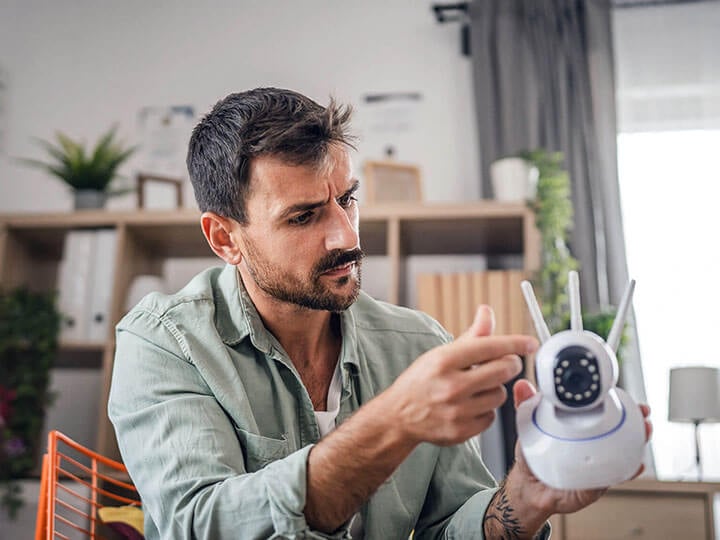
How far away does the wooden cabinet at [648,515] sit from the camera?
1981mm

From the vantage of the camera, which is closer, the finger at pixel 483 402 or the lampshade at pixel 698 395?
the finger at pixel 483 402

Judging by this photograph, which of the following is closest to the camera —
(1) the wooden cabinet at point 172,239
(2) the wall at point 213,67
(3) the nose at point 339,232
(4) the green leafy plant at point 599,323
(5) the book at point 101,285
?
(3) the nose at point 339,232

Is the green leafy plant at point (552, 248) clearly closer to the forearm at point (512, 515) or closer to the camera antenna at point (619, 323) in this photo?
the forearm at point (512, 515)

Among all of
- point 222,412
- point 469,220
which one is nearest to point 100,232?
point 469,220

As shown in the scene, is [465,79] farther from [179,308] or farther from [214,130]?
[179,308]

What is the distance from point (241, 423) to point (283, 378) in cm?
13

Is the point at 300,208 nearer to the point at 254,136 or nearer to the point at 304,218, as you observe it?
the point at 304,218

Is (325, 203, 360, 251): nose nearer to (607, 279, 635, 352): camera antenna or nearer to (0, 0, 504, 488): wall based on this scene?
(607, 279, 635, 352): camera antenna

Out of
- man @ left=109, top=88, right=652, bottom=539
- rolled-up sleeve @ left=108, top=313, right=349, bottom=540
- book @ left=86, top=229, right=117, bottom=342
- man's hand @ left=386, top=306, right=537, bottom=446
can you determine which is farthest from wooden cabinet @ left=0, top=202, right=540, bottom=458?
man's hand @ left=386, top=306, right=537, bottom=446

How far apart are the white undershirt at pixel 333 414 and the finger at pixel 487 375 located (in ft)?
1.53

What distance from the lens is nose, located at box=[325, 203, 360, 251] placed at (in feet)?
3.76

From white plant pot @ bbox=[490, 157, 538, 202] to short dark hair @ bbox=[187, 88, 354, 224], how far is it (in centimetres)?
112

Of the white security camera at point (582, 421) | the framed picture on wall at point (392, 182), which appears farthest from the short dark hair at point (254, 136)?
the framed picture on wall at point (392, 182)

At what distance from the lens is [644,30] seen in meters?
2.72
